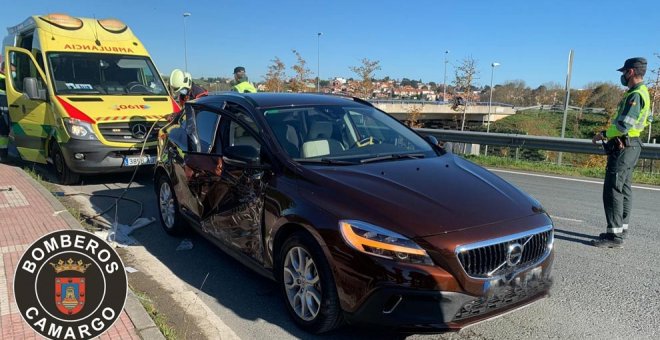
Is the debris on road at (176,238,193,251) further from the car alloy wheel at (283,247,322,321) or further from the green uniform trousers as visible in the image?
the green uniform trousers

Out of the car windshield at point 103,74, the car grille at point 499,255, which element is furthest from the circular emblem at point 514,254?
the car windshield at point 103,74

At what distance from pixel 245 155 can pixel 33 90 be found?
6.19 metres

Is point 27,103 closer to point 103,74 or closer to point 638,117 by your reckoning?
point 103,74

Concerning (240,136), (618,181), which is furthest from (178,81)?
(618,181)

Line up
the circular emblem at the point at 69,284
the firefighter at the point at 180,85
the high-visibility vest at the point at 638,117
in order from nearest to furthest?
1. the circular emblem at the point at 69,284
2. the high-visibility vest at the point at 638,117
3. the firefighter at the point at 180,85

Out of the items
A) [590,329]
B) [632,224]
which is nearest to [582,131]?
[632,224]

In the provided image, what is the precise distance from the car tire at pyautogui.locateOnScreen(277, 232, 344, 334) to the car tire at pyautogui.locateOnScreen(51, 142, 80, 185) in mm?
6037

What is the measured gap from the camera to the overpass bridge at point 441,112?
137ft

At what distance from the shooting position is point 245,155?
12.9 feet

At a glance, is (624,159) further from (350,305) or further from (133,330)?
(133,330)

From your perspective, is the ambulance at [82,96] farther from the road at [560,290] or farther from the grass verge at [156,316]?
the grass verge at [156,316]

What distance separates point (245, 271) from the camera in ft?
15.5

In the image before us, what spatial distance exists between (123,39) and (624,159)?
8.52 metres

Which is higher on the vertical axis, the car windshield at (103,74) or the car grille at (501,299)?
the car windshield at (103,74)
